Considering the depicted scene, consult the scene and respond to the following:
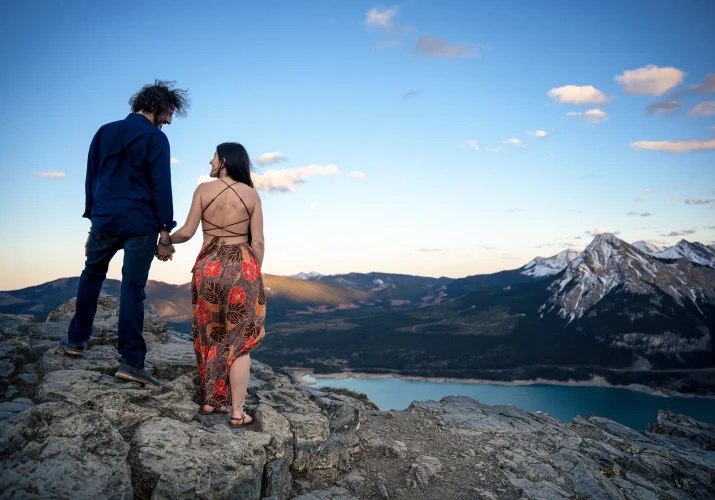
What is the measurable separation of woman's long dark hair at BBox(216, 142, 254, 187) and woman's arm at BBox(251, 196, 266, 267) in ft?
1.09

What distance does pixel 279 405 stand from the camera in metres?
6.57

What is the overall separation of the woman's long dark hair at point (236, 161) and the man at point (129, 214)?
0.68 metres

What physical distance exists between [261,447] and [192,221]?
2.80 m

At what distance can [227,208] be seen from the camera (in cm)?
514

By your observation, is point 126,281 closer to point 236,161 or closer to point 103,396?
point 103,396

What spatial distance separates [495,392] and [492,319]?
87.9 m

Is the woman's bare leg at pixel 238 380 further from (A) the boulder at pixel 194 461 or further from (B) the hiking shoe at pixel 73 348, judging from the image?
(B) the hiking shoe at pixel 73 348

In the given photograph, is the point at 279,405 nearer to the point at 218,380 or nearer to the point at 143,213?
the point at 218,380

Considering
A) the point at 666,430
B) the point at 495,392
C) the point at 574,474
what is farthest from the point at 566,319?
the point at 574,474

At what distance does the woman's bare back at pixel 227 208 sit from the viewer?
5.11m

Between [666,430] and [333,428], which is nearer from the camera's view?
[333,428]

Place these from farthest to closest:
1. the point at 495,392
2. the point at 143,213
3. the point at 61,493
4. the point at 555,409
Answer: the point at 495,392 < the point at 555,409 < the point at 143,213 < the point at 61,493

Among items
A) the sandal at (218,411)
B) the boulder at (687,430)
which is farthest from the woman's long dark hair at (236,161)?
the boulder at (687,430)

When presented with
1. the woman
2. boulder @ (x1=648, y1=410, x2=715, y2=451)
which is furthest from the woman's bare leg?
boulder @ (x1=648, y1=410, x2=715, y2=451)
